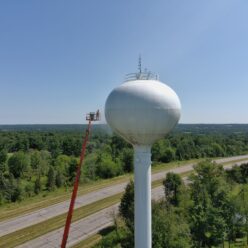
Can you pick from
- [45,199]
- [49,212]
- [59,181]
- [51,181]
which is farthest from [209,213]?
[59,181]

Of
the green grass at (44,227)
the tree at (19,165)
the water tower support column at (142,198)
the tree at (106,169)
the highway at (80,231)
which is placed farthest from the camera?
the tree at (19,165)

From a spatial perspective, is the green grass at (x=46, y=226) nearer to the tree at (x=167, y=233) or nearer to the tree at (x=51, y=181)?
the tree at (x=51, y=181)

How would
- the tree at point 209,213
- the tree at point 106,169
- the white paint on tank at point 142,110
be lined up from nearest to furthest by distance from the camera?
the white paint on tank at point 142,110 → the tree at point 209,213 → the tree at point 106,169

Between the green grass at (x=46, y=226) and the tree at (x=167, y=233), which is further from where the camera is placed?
the green grass at (x=46, y=226)

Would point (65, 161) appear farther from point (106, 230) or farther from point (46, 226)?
point (106, 230)

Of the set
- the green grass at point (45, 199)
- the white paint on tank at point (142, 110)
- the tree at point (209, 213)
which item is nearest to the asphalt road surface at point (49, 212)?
the green grass at point (45, 199)

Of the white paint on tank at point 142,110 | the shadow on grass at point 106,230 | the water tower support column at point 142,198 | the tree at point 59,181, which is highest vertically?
the white paint on tank at point 142,110

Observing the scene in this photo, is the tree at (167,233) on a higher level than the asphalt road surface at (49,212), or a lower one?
higher

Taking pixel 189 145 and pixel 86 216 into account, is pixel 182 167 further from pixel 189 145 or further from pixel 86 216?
pixel 86 216

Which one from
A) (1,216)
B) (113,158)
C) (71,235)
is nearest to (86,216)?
(71,235)
